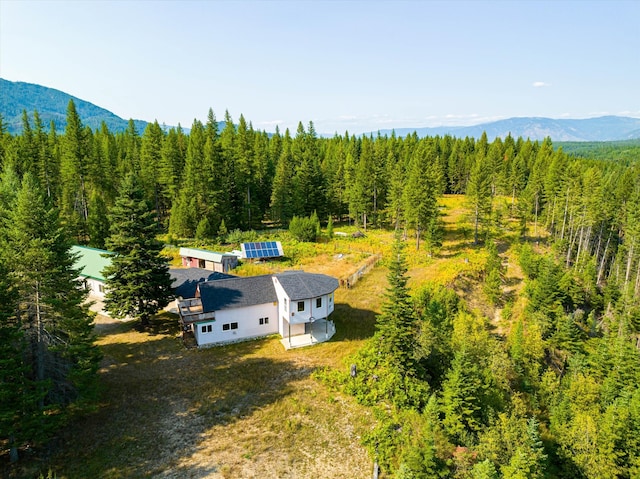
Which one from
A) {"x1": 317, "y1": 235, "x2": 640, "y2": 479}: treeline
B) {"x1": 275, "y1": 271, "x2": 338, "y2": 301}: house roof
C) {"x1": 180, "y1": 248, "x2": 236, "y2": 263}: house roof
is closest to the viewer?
{"x1": 317, "y1": 235, "x2": 640, "y2": 479}: treeline

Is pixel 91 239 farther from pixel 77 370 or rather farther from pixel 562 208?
pixel 562 208

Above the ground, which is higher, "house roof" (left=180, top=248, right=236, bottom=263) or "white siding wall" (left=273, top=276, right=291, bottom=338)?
"house roof" (left=180, top=248, right=236, bottom=263)

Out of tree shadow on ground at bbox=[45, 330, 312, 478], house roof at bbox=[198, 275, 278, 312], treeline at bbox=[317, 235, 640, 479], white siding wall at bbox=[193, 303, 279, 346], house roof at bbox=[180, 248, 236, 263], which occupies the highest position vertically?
house roof at bbox=[180, 248, 236, 263]

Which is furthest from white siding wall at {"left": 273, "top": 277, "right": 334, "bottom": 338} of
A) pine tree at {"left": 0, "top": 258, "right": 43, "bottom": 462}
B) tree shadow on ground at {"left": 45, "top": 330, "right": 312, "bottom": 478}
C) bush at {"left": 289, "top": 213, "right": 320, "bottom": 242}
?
bush at {"left": 289, "top": 213, "right": 320, "bottom": 242}

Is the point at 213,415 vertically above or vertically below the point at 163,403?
below

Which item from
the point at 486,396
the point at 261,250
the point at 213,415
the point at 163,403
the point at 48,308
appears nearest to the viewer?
the point at 48,308

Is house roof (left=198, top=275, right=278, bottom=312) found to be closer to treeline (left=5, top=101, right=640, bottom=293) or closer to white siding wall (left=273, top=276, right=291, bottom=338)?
white siding wall (left=273, top=276, right=291, bottom=338)

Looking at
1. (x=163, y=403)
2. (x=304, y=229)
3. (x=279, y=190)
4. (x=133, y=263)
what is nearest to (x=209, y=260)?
(x=133, y=263)

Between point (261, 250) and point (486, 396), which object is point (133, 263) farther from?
point (486, 396)
